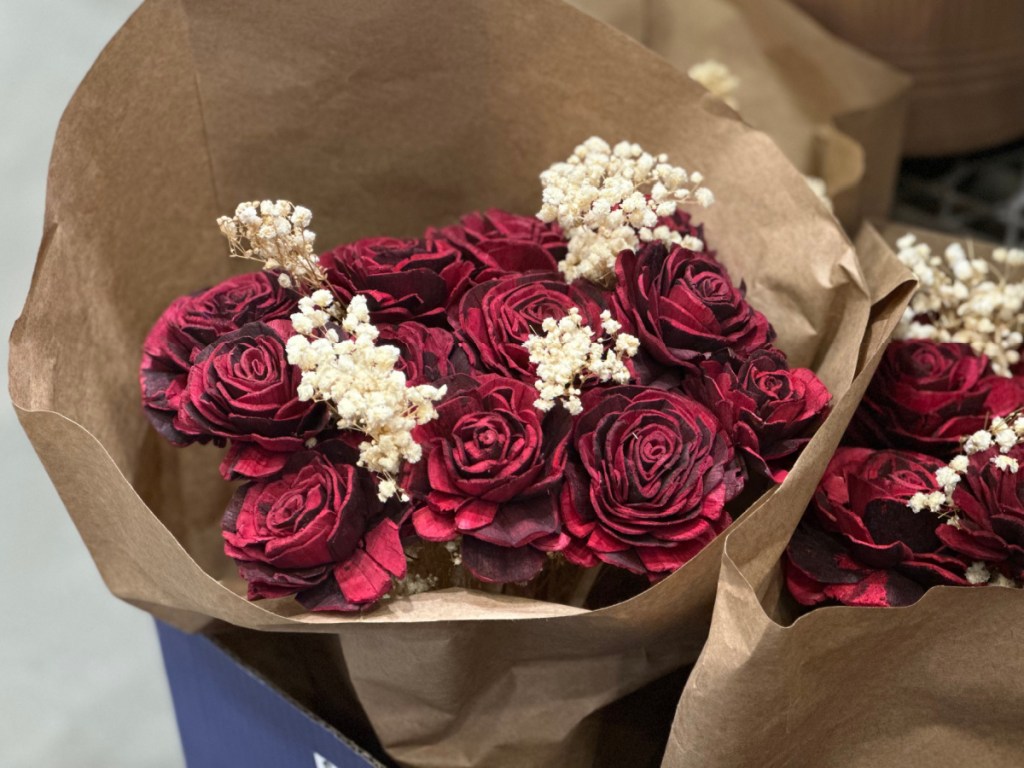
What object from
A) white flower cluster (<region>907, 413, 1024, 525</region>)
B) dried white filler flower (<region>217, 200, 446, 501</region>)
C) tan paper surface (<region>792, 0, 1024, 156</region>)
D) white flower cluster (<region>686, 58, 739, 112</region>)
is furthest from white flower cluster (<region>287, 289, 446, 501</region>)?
tan paper surface (<region>792, 0, 1024, 156</region>)

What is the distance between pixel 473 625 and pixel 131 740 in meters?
0.72

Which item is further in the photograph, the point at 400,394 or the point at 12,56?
the point at 12,56

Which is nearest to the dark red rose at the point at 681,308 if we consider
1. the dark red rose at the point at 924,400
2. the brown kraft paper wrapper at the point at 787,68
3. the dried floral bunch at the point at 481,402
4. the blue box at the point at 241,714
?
the dried floral bunch at the point at 481,402

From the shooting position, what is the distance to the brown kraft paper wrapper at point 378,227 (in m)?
0.56

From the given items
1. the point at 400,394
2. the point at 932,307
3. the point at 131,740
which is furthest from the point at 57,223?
the point at 131,740

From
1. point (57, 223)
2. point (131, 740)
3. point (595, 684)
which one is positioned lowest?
point (131, 740)

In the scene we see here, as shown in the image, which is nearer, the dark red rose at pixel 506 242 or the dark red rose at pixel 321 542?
the dark red rose at pixel 321 542

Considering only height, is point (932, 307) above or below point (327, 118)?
below

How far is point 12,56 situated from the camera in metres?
0.89

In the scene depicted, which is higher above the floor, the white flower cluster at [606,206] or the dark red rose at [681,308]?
the white flower cluster at [606,206]

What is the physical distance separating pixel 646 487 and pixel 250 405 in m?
0.20

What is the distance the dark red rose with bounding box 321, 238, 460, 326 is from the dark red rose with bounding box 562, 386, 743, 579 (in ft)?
0.40

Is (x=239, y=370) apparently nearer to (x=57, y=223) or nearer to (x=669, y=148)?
(x=57, y=223)

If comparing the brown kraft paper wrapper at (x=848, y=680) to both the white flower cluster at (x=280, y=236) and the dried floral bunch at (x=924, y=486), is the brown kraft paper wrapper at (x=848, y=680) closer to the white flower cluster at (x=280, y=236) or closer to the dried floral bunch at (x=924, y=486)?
the dried floral bunch at (x=924, y=486)
